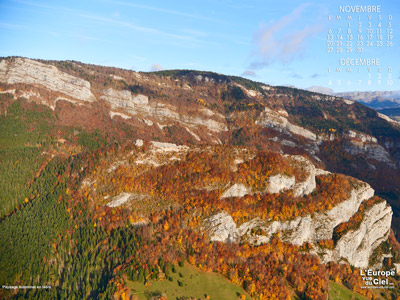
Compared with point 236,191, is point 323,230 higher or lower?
lower

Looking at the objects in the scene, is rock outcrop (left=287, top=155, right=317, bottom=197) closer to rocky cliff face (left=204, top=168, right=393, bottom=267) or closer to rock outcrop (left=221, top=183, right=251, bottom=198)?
rocky cliff face (left=204, top=168, right=393, bottom=267)

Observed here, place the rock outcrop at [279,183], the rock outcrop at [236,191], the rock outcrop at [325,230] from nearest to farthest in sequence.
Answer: the rock outcrop at [325,230], the rock outcrop at [236,191], the rock outcrop at [279,183]

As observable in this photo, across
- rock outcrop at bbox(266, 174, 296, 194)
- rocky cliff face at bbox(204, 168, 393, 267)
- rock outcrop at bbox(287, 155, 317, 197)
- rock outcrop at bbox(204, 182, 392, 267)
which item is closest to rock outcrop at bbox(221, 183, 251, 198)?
rock outcrop at bbox(266, 174, 296, 194)

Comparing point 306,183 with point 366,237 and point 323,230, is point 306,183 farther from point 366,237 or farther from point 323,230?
point 366,237

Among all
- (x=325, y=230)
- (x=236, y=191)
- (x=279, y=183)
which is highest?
(x=279, y=183)

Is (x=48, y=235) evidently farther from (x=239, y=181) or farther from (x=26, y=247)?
(x=239, y=181)

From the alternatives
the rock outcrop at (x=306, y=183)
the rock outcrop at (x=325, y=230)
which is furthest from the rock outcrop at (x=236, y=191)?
the rock outcrop at (x=306, y=183)

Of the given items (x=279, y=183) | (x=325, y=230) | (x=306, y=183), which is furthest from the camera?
(x=306, y=183)

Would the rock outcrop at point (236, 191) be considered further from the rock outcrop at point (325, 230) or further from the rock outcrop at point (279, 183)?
the rock outcrop at point (325, 230)

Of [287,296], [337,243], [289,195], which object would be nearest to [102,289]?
[287,296]

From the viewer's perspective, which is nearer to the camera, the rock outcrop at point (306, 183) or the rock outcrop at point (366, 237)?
the rock outcrop at point (366, 237)

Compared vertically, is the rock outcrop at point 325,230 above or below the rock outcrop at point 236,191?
below

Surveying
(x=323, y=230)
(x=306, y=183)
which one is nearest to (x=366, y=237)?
(x=323, y=230)
